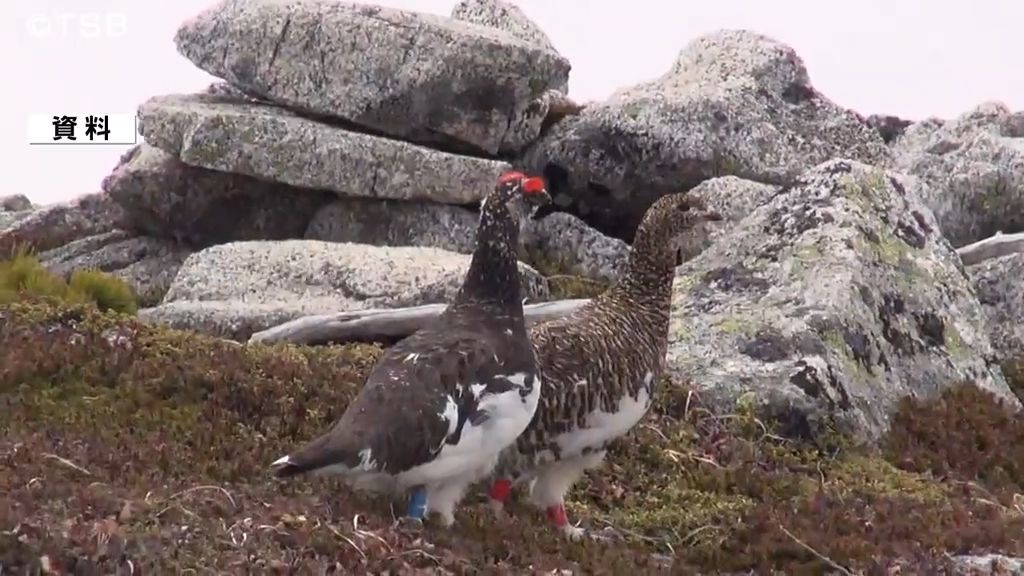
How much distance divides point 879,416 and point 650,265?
414 cm

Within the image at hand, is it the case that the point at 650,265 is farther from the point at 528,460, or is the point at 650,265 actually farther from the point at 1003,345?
the point at 1003,345

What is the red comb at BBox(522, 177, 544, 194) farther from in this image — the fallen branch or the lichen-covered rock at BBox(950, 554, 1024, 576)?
the fallen branch

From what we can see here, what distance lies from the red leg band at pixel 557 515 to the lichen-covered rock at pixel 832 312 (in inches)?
147

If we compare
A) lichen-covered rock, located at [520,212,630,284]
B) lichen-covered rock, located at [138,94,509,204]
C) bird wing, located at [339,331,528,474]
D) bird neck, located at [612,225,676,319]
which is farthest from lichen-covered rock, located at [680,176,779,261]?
bird wing, located at [339,331,528,474]

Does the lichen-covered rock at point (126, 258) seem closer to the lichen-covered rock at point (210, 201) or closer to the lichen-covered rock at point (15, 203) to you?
the lichen-covered rock at point (210, 201)

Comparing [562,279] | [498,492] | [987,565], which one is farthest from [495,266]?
[562,279]

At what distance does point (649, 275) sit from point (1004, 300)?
8.61 m

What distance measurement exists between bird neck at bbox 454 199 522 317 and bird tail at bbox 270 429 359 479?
1766 millimetres

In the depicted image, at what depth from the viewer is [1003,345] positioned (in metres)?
17.7

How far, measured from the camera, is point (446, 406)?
873 cm

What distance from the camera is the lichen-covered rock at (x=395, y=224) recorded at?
65.9 ft

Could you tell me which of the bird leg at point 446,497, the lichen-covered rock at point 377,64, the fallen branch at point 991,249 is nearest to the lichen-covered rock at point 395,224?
the lichen-covered rock at point 377,64

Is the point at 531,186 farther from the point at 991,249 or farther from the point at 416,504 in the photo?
the point at 991,249

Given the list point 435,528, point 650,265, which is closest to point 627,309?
point 650,265
